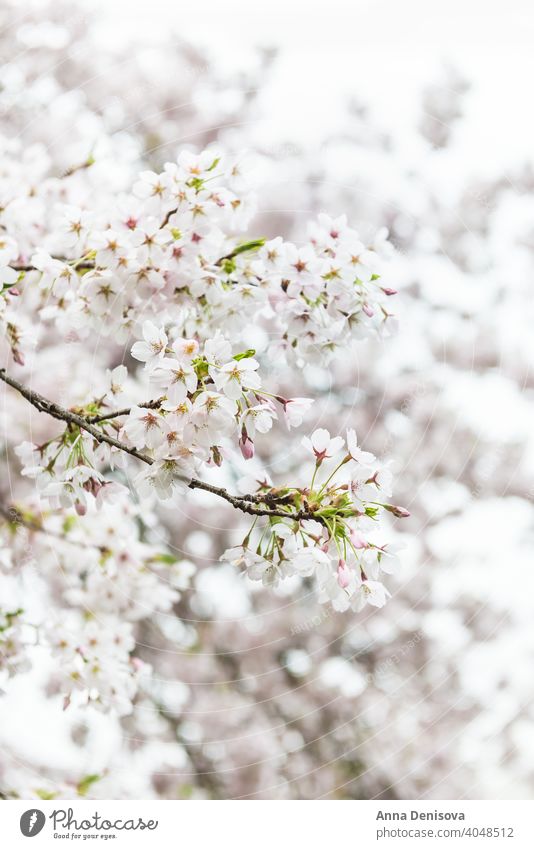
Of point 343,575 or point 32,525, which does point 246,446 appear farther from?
point 32,525

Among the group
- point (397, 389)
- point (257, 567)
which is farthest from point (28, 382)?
point (257, 567)

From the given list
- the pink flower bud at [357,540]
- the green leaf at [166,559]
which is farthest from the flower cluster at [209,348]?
the green leaf at [166,559]

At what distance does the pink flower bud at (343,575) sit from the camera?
82cm

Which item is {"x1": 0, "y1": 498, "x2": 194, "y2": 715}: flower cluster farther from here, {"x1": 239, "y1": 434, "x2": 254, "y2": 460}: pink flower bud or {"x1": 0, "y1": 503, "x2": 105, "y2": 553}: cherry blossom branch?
{"x1": 239, "y1": 434, "x2": 254, "y2": 460}: pink flower bud

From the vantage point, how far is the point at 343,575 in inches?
32.3

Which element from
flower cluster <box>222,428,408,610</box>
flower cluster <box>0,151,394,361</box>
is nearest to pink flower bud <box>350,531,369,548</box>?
flower cluster <box>222,428,408,610</box>

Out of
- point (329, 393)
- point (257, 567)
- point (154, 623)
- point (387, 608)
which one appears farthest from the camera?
point (387, 608)

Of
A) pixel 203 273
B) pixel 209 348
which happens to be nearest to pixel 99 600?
pixel 203 273

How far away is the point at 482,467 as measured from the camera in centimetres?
330
